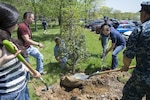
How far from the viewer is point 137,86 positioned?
3.72 meters

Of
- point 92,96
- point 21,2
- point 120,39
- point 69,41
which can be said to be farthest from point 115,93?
point 21,2

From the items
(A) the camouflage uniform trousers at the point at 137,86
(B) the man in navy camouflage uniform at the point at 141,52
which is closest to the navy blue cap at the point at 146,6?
(B) the man in navy camouflage uniform at the point at 141,52

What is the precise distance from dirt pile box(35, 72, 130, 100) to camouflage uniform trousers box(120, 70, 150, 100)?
1.83 m

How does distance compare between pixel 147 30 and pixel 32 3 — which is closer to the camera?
pixel 147 30

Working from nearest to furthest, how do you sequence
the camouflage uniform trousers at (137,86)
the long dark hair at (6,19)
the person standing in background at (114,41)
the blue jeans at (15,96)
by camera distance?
the long dark hair at (6,19) → the blue jeans at (15,96) → the camouflage uniform trousers at (137,86) → the person standing in background at (114,41)

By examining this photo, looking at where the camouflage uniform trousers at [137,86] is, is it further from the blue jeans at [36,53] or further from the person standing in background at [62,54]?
the person standing in background at [62,54]

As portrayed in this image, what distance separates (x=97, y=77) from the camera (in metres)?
6.85

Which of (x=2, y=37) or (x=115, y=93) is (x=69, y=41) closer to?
(x=115, y=93)

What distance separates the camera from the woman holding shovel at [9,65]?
2.74 meters

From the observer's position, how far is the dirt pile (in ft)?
19.2

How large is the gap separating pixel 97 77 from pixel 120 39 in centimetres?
206

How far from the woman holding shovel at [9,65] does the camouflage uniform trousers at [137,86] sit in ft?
4.91

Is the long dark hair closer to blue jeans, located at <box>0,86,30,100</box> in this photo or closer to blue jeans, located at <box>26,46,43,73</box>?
blue jeans, located at <box>0,86,30,100</box>

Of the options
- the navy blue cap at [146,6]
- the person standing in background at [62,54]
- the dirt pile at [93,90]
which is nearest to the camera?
the navy blue cap at [146,6]
